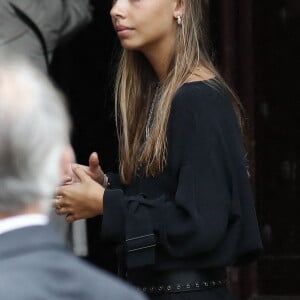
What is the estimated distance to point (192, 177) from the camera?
12.6ft

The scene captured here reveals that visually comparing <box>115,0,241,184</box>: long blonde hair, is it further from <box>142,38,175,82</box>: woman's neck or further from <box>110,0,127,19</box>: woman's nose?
<box>110,0,127,19</box>: woman's nose

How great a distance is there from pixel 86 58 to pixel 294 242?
1286mm

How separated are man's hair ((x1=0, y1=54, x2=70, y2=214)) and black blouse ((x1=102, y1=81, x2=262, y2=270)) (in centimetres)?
136

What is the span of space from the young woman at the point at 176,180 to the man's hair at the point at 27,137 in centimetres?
137

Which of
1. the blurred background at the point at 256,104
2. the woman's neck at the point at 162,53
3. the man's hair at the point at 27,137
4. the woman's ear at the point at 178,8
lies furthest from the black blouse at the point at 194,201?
the blurred background at the point at 256,104

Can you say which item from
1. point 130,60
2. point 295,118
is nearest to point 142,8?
point 130,60

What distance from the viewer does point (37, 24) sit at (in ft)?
18.9

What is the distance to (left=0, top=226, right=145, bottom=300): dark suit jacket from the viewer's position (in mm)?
2352

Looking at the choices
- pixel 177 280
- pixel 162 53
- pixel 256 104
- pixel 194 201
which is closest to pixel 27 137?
pixel 194 201

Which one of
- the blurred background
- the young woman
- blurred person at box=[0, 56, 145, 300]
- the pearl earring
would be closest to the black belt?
the young woman

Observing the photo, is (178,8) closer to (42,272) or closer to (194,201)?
(194,201)

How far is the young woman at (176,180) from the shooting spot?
3.84m

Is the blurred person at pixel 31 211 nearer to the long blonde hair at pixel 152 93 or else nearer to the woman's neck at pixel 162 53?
the long blonde hair at pixel 152 93

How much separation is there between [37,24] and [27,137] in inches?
135
